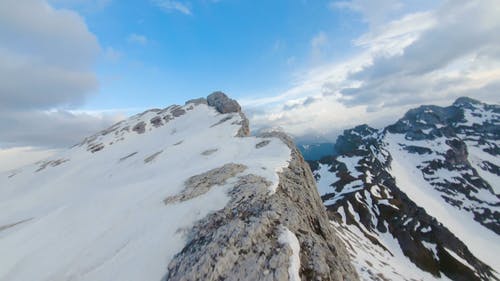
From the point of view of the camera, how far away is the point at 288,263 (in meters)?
15.5

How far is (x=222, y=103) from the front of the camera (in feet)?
351

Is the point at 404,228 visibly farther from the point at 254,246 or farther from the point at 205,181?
the point at 254,246

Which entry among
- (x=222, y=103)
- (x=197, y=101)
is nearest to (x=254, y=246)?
(x=222, y=103)

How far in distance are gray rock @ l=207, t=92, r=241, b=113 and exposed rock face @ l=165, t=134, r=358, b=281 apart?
81009 millimetres

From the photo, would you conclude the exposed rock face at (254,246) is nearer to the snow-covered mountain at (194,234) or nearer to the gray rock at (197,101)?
the snow-covered mountain at (194,234)

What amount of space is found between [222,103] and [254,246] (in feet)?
306

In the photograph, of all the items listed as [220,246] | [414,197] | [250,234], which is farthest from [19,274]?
[414,197]

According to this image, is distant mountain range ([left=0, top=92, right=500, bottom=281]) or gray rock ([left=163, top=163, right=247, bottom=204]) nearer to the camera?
distant mountain range ([left=0, top=92, right=500, bottom=281])

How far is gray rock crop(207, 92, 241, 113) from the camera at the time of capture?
337ft

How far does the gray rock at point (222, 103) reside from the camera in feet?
337

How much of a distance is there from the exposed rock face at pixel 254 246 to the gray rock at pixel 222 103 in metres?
81.0

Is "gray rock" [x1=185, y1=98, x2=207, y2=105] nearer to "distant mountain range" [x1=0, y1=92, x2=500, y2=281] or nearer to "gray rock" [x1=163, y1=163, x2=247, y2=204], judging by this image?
"distant mountain range" [x1=0, y1=92, x2=500, y2=281]

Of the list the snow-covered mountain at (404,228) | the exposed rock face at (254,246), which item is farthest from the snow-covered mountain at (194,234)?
the snow-covered mountain at (404,228)

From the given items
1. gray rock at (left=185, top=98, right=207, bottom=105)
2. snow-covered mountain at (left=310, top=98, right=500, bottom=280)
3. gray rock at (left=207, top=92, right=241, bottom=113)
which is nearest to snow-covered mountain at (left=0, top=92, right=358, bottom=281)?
snow-covered mountain at (left=310, top=98, right=500, bottom=280)
